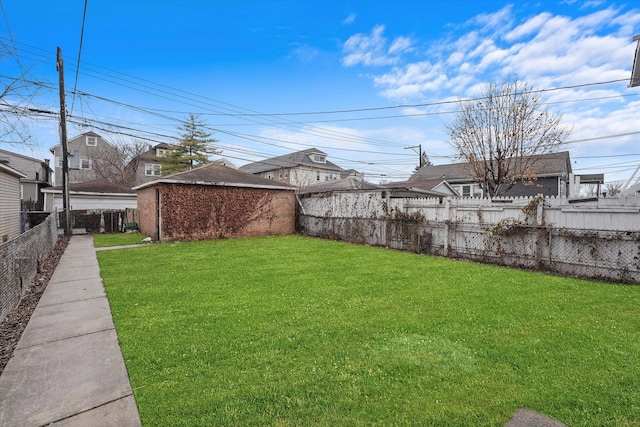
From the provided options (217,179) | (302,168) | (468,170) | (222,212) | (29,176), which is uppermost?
(302,168)

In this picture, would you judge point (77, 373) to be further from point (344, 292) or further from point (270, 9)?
point (270, 9)

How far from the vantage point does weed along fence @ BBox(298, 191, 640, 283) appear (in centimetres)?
683

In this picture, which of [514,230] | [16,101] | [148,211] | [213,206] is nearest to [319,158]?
[213,206]

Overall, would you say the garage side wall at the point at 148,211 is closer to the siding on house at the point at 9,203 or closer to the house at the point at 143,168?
the siding on house at the point at 9,203

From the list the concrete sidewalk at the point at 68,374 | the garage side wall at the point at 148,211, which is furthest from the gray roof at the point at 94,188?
the concrete sidewalk at the point at 68,374

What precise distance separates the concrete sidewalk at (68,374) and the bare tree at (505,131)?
16.8 meters

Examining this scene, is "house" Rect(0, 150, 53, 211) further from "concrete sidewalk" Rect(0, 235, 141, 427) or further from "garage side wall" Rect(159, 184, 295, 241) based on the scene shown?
"concrete sidewalk" Rect(0, 235, 141, 427)

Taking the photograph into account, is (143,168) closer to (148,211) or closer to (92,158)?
(92,158)

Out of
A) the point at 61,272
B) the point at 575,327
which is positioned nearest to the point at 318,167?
the point at 61,272

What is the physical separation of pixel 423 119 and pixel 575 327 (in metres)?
16.5

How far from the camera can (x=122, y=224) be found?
18047mm

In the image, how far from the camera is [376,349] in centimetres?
335

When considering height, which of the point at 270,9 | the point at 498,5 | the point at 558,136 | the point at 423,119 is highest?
the point at 270,9

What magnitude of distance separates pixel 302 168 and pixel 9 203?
25267 millimetres
